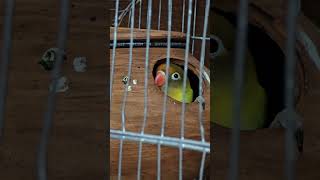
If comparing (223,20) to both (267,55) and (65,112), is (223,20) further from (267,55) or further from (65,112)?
(65,112)

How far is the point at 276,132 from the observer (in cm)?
101

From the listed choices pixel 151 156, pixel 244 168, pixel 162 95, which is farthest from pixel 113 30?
pixel 244 168

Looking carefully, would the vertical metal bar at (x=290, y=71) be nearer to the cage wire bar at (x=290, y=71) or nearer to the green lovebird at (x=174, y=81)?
the cage wire bar at (x=290, y=71)

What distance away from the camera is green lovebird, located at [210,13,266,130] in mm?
996

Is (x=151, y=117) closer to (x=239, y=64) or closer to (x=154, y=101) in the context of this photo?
(x=154, y=101)

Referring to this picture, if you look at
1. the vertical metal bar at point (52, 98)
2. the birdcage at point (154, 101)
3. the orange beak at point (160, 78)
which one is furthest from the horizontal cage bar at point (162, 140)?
the vertical metal bar at point (52, 98)

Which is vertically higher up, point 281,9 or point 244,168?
point 281,9

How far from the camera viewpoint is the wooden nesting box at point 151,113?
3.29ft

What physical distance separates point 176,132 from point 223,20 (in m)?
0.24

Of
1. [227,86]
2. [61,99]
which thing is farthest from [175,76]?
[61,99]

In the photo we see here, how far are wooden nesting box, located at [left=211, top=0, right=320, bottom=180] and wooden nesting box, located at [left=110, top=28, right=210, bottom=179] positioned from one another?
0.17 feet

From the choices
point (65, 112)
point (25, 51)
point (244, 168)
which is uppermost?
point (25, 51)

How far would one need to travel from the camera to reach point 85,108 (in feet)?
3.07

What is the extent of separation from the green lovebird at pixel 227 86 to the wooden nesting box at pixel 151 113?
0.08 feet
